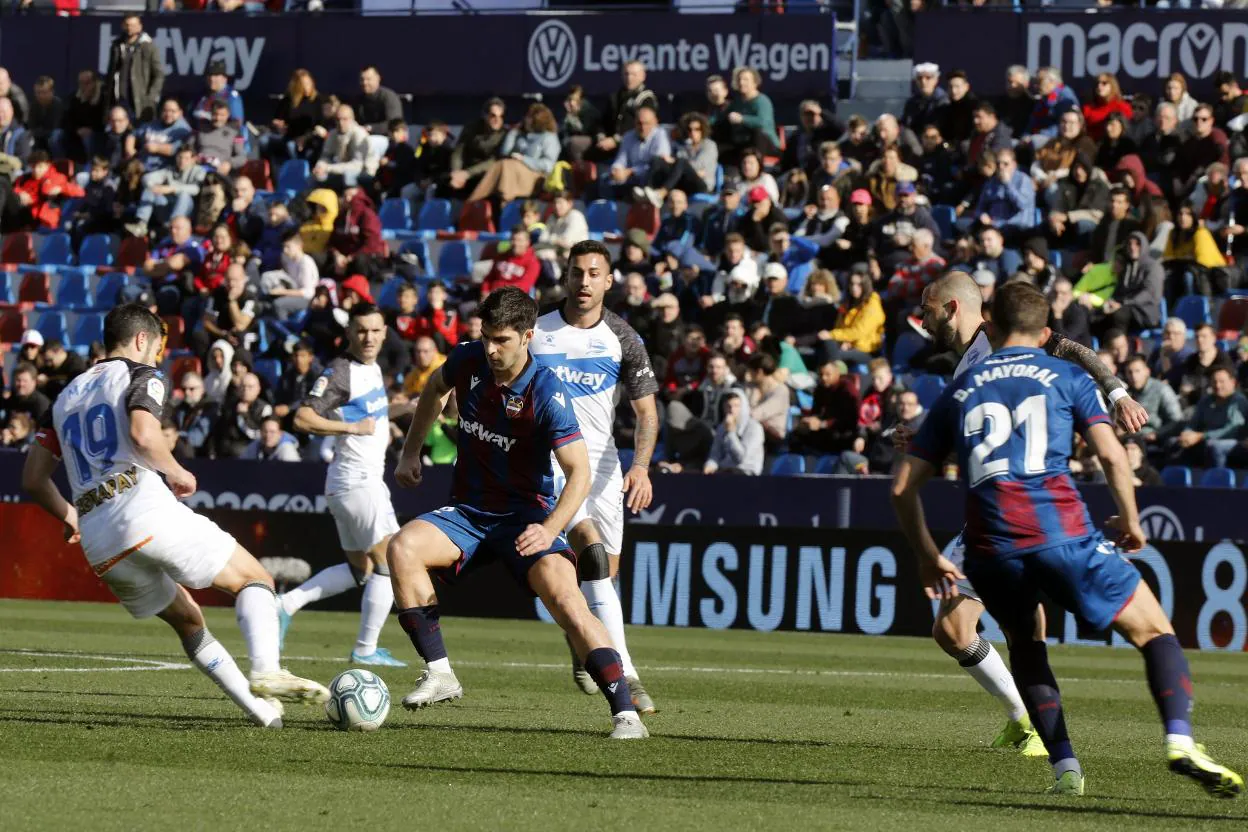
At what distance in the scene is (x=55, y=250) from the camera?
93.8ft

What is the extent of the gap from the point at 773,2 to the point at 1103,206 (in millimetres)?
7253

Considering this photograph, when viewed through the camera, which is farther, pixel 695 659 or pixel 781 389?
pixel 781 389

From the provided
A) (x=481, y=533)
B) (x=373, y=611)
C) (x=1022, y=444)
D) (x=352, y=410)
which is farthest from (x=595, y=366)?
(x=1022, y=444)

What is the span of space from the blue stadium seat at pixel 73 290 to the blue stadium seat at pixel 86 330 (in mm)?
360

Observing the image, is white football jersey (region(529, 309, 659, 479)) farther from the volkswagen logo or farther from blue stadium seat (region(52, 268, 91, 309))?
the volkswagen logo

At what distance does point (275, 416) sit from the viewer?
22578 millimetres

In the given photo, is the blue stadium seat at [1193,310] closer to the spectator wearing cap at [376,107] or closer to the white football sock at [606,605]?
the spectator wearing cap at [376,107]

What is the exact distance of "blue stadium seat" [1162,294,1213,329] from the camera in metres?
21.7

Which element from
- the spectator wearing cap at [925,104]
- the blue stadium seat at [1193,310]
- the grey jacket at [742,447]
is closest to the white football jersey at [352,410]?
the grey jacket at [742,447]

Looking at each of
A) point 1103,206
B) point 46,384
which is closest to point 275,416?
point 46,384

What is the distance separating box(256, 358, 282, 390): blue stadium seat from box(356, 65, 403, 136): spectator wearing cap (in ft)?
15.6

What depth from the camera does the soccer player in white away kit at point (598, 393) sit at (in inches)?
424

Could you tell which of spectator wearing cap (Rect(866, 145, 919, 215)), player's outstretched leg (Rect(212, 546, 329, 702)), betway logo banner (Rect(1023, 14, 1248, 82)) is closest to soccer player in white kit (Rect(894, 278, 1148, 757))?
player's outstretched leg (Rect(212, 546, 329, 702))

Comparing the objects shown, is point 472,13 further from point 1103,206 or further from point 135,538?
point 135,538
